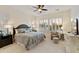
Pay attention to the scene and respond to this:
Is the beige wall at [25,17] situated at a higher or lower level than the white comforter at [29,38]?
higher

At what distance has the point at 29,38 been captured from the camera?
83.8 inches

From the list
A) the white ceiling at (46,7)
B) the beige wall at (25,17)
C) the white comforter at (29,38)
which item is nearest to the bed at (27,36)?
the white comforter at (29,38)

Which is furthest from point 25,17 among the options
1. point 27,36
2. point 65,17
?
point 65,17

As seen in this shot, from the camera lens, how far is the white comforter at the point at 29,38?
6.87ft

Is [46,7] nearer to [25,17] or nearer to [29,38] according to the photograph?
[25,17]

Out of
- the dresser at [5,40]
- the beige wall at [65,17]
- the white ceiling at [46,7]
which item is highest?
the white ceiling at [46,7]

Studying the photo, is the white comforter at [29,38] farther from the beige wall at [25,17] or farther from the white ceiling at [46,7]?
the white ceiling at [46,7]

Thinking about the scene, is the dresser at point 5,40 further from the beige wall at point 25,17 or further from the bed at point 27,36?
the beige wall at point 25,17

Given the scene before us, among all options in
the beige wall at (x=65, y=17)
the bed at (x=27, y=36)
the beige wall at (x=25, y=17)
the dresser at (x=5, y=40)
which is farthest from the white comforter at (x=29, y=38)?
the beige wall at (x=65, y=17)

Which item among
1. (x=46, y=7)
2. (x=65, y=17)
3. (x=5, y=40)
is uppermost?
(x=46, y=7)
